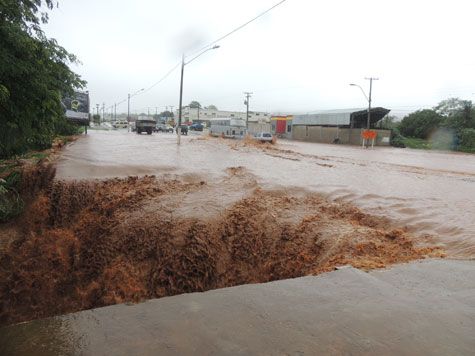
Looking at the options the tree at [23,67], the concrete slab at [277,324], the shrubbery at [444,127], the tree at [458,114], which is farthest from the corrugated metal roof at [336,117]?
the concrete slab at [277,324]

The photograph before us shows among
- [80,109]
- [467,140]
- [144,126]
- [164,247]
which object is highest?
[80,109]

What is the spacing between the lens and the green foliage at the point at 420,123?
41531mm

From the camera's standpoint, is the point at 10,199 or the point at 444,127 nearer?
the point at 10,199

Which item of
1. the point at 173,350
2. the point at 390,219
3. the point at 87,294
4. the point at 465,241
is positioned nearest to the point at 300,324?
the point at 173,350

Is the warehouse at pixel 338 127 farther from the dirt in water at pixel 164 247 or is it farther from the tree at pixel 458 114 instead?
the dirt in water at pixel 164 247

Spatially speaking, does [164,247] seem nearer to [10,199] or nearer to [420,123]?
[10,199]

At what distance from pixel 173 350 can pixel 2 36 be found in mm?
6847

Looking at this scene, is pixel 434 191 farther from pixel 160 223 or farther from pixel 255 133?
pixel 255 133

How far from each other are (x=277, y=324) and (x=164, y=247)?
11.0 feet

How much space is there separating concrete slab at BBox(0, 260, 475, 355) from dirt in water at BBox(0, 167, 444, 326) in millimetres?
1303

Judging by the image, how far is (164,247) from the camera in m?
5.49

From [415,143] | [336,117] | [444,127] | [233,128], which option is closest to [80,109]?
[233,128]

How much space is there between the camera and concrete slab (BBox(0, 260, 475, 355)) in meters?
2.22

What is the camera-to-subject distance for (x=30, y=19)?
6.97 m
